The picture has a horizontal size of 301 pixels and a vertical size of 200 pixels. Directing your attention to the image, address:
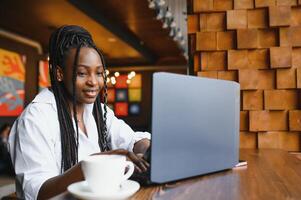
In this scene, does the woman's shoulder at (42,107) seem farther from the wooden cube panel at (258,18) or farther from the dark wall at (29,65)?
the dark wall at (29,65)

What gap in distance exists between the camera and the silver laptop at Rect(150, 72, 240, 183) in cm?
71

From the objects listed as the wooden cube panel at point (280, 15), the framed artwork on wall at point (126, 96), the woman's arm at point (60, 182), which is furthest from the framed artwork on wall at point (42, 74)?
the woman's arm at point (60, 182)

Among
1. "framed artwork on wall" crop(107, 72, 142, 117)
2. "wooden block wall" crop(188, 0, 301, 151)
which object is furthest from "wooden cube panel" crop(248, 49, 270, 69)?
"framed artwork on wall" crop(107, 72, 142, 117)

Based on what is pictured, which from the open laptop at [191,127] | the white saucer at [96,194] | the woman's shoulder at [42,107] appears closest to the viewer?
the white saucer at [96,194]

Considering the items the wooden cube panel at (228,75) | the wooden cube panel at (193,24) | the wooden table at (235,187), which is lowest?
the wooden table at (235,187)

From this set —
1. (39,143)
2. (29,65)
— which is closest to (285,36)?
(39,143)

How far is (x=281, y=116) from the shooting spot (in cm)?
176

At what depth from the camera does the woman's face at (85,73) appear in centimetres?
108

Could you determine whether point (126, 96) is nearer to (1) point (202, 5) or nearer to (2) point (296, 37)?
(1) point (202, 5)

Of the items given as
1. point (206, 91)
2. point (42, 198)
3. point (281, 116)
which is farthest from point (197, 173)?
point (281, 116)

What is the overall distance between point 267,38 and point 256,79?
227 millimetres

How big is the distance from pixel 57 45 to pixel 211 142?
666 mm

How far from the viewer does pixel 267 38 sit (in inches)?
70.5

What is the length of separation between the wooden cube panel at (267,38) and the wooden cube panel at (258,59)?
0.03 meters
